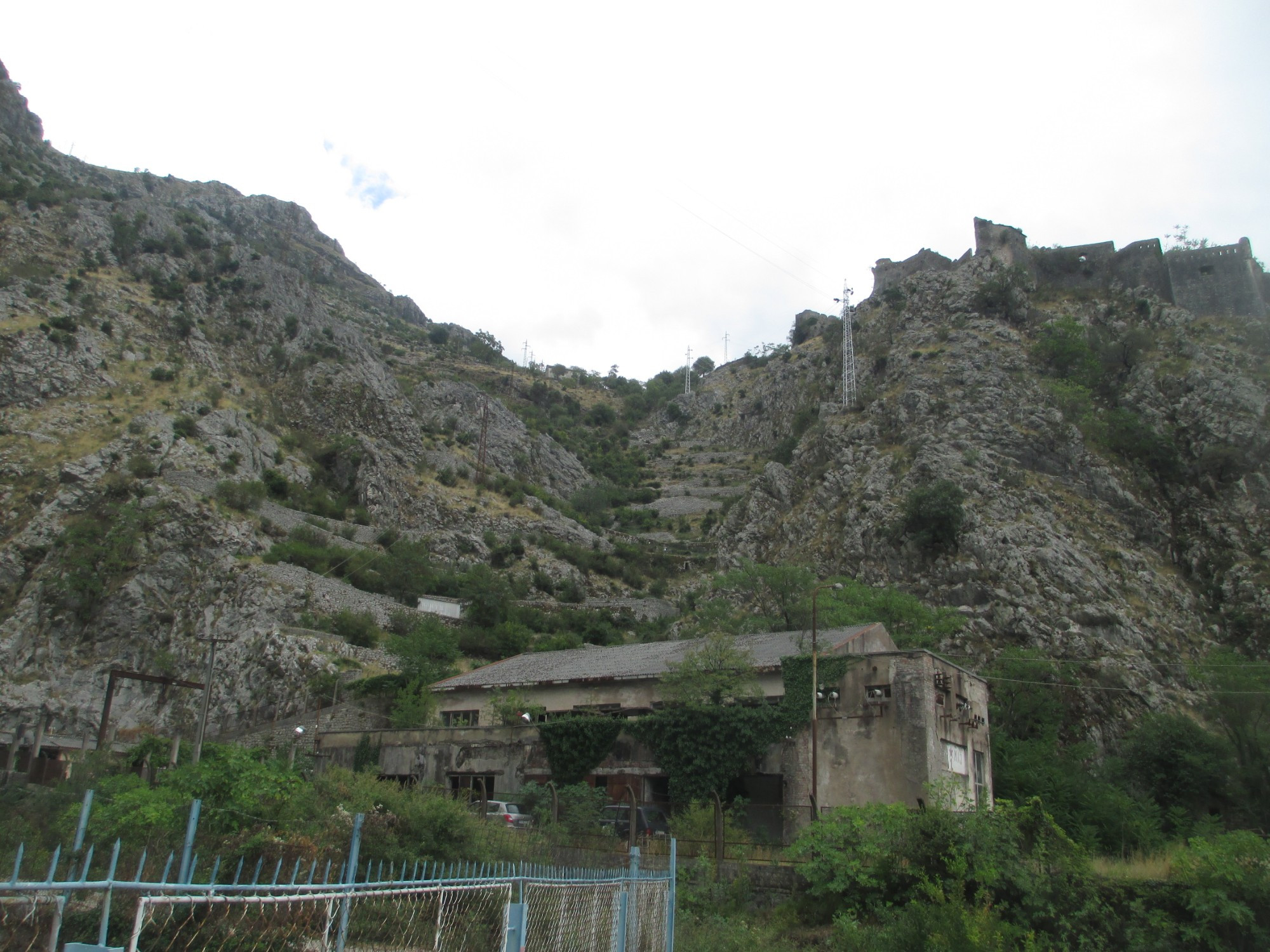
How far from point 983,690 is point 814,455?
3054cm

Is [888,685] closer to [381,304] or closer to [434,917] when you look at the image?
[434,917]

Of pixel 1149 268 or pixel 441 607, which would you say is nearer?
pixel 441 607

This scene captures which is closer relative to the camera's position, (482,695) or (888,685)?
(888,685)

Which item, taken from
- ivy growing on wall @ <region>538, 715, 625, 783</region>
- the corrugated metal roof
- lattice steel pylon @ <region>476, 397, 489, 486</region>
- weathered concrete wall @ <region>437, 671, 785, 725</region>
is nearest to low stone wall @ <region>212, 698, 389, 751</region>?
the corrugated metal roof

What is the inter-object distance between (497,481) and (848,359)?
106 ft

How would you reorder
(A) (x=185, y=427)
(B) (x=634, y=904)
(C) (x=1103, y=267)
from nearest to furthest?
(B) (x=634, y=904) → (A) (x=185, y=427) → (C) (x=1103, y=267)

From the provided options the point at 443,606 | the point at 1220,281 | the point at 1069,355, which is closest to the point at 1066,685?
the point at 1069,355

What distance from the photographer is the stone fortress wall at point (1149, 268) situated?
56031 mm

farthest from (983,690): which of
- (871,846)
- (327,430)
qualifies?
(327,430)

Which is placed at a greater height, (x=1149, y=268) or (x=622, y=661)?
(x=1149, y=268)

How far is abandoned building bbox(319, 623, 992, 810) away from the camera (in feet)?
74.0

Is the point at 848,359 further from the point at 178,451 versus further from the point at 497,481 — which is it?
the point at 178,451

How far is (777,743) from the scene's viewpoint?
939 inches

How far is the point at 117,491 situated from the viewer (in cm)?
4275
